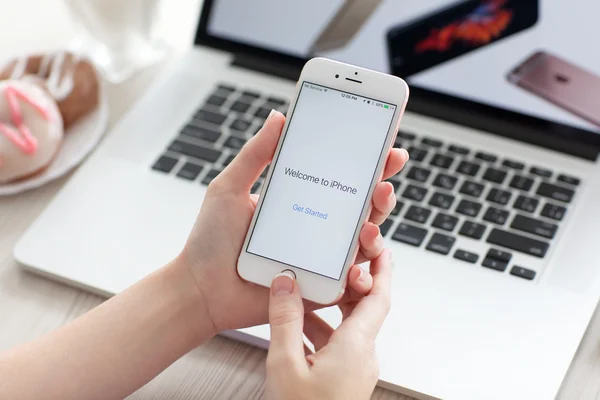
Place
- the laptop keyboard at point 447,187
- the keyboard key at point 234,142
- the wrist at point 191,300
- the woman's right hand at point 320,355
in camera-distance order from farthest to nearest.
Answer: the keyboard key at point 234,142, the laptop keyboard at point 447,187, the wrist at point 191,300, the woman's right hand at point 320,355

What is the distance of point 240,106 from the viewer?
0.87m

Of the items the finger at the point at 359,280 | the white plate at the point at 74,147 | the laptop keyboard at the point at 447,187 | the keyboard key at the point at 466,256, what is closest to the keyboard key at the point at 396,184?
the laptop keyboard at the point at 447,187

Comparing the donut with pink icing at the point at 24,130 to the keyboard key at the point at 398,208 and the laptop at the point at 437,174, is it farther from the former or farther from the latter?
the keyboard key at the point at 398,208

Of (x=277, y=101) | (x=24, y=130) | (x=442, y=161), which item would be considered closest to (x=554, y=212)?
(x=442, y=161)

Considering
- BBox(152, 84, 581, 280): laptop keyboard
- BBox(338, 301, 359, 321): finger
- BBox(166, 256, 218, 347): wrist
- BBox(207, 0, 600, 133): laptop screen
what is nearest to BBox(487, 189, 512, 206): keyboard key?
BBox(152, 84, 581, 280): laptop keyboard

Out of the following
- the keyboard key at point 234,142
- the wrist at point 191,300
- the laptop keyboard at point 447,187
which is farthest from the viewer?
the keyboard key at point 234,142

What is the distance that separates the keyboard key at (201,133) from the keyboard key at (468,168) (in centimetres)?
26

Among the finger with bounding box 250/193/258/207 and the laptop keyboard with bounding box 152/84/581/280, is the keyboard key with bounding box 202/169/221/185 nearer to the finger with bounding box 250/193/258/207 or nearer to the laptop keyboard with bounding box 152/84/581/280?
the laptop keyboard with bounding box 152/84/581/280

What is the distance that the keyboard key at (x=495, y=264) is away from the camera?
2.28 feet

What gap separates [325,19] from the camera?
33.4 inches

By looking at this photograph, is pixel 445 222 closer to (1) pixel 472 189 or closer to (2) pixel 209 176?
(1) pixel 472 189

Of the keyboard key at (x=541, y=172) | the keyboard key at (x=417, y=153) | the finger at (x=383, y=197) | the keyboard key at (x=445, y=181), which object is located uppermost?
the finger at (x=383, y=197)

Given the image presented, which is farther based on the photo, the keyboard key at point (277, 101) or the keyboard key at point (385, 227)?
A: the keyboard key at point (277, 101)

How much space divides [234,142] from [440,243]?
0.26m
